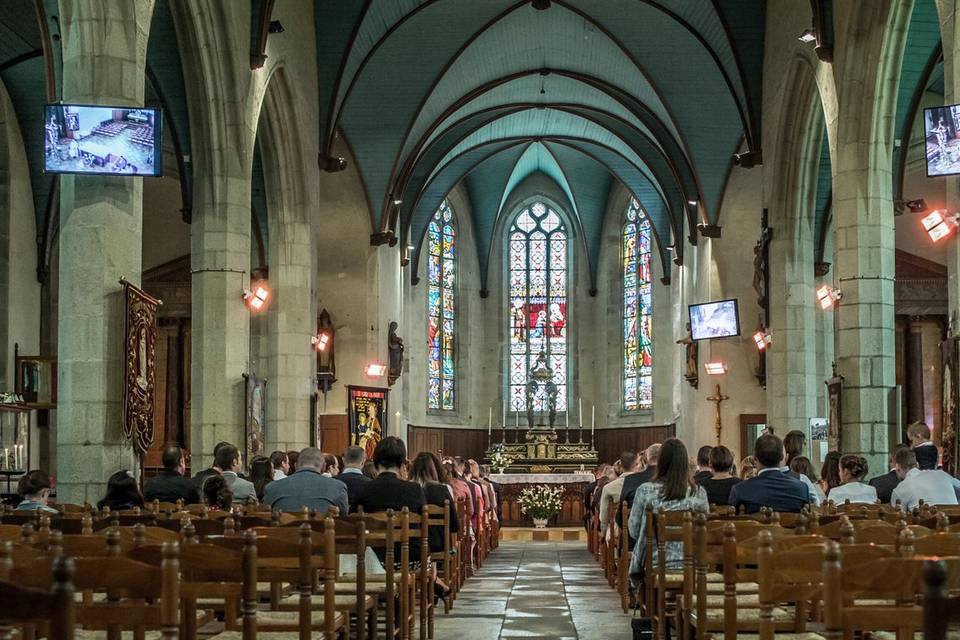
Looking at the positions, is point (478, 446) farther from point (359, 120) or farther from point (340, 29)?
point (340, 29)

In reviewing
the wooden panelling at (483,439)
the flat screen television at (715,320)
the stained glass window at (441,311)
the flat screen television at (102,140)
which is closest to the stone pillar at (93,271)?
the flat screen television at (102,140)

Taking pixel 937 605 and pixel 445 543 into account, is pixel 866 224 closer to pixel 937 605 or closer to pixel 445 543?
pixel 445 543

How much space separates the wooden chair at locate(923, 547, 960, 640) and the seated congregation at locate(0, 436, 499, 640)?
1.95m

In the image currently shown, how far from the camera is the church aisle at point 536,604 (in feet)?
31.9

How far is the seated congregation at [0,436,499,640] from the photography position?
12.6 feet

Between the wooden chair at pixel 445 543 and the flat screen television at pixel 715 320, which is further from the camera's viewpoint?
the flat screen television at pixel 715 320

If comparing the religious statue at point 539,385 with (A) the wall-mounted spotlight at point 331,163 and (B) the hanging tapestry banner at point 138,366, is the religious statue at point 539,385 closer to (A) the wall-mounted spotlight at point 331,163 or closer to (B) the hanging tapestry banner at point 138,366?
(A) the wall-mounted spotlight at point 331,163

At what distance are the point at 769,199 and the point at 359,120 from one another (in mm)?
8548

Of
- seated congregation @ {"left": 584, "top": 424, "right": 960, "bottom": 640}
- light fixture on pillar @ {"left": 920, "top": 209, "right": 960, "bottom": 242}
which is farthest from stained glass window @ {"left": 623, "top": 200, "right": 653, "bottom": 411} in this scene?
light fixture on pillar @ {"left": 920, "top": 209, "right": 960, "bottom": 242}

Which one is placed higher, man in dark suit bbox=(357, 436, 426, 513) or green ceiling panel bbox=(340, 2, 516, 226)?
green ceiling panel bbox=(340, 2, 516, 226)

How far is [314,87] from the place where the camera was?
21.6 meters

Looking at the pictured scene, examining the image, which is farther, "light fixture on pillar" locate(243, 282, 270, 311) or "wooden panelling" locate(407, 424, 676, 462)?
"wooden panelling" locate(407, 424, 676, 462)

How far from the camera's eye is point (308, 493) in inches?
344

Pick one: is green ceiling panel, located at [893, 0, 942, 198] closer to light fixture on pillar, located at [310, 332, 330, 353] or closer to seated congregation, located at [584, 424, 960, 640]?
seated congregation, located at [584, 424, 960, 640]
